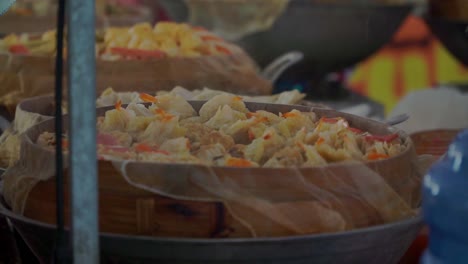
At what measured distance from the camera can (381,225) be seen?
1.41m

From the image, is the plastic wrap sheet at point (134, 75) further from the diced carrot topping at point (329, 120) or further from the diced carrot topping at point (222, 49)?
the diced carrot topping at point (329, 120)

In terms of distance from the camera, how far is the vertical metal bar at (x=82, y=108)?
1.24 meters

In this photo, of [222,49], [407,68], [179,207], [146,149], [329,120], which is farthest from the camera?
[407,68]

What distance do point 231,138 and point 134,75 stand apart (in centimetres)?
106

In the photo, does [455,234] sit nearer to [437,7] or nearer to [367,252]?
[367,252]

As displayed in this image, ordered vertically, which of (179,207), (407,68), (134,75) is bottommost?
(407,68)

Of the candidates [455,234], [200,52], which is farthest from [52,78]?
[455,234]

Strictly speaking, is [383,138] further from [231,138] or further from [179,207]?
[179,207]

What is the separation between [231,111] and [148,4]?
3.64 meters

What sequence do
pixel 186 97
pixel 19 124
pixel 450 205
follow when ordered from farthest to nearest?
pixel 186 97, pixel 19 124, pixel 450 205

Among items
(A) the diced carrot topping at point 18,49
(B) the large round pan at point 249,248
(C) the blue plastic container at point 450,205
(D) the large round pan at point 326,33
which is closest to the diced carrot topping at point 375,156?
(B) the large round pan at point 249,248

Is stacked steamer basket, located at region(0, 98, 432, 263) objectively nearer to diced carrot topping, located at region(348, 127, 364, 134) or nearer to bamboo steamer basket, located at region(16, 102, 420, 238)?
bamboo steamer basket, located at region(16, 102, 420, 238)

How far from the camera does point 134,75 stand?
2.56m

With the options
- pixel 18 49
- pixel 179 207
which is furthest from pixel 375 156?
pixel 18 49
